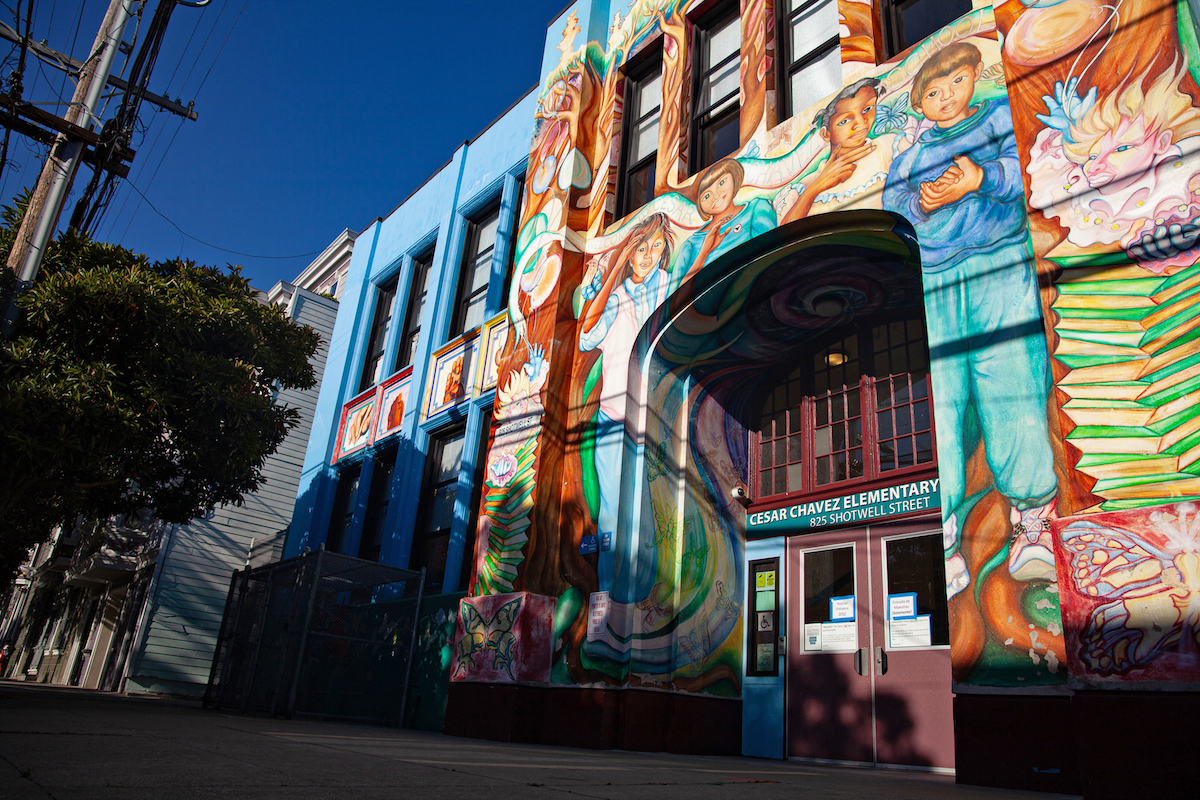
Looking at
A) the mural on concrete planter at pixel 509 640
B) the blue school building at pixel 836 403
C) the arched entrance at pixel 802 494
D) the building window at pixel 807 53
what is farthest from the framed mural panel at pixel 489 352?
the building window at pixel 807 53

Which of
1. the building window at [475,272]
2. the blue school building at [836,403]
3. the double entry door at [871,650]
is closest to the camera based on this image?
the blue school building at [836,403]

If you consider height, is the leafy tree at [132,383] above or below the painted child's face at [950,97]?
below

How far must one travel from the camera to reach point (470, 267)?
49.4 ft

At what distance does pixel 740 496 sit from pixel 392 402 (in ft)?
27.0

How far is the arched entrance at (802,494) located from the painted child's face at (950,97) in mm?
1076

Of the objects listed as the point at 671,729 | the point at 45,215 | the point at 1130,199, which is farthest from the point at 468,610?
the point at 1130,199

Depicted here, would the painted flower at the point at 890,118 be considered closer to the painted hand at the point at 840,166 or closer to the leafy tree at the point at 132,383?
the painted hand at the point at 840,166

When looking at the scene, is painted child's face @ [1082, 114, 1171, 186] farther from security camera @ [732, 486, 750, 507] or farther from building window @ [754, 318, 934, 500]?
security camera @ [732, 486, 750, 507]

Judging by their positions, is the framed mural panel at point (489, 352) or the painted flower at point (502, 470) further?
the framed mural panel at point (489, 352)

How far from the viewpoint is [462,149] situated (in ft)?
53.5

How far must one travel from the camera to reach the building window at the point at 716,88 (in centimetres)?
1061

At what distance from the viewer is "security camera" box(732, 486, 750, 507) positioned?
31.8 feet

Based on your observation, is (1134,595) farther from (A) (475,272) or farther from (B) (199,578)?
(B) (199,578)

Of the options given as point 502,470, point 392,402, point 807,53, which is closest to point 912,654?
point 502,470
